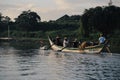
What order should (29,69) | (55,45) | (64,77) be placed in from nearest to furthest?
(64,77) < (29,69) < (55,45)

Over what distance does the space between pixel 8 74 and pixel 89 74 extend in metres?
5.64

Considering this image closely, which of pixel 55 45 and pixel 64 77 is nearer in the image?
pixel 64 77

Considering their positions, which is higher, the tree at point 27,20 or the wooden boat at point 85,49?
the tree at point 27,20

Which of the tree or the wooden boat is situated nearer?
the wooden boat

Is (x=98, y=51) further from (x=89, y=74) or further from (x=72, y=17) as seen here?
(x=72, y=17)

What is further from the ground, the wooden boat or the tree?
the tree

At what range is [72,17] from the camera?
17800 centimetres

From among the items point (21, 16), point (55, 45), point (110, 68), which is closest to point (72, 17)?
point (21, 16)

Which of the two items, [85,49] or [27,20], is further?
[27,20]

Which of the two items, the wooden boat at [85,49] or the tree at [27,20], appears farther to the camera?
the tree at [27,20]

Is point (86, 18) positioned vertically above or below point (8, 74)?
above

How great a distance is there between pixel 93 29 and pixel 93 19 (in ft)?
10.0

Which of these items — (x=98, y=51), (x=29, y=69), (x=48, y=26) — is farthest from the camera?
(x=48, y=26)

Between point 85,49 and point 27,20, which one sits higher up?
point 27,20
